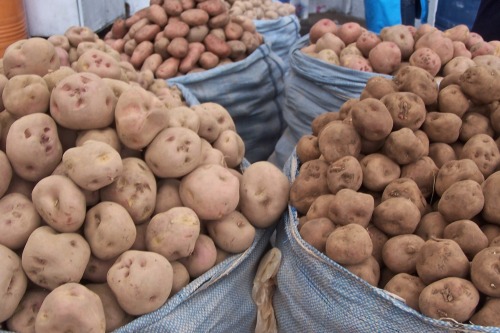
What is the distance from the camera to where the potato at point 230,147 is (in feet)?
5.04

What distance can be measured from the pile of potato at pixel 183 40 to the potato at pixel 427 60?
3.03ft

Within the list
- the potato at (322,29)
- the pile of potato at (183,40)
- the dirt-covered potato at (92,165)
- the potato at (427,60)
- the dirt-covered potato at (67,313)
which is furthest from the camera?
the potato at (322,29)

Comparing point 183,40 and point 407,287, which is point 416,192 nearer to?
point 407,287

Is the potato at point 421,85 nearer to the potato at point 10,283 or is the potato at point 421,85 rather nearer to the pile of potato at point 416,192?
the pile of potato at point 416,192

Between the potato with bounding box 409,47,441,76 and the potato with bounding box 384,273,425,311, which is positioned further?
the potato with bounding box 409,47,441,76

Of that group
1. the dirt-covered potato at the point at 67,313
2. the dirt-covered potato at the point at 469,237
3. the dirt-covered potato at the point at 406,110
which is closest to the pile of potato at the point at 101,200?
the dirt-covered potato at the point at 67,313

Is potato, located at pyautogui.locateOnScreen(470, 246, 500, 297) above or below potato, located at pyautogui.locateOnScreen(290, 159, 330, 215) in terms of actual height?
above

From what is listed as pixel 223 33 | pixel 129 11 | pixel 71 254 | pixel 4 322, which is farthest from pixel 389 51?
pixel 129 11

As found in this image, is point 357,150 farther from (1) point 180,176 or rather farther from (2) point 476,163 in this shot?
(1) point 180,176

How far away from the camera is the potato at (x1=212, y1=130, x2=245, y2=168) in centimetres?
154

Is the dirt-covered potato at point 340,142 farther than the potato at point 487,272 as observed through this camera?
Yes

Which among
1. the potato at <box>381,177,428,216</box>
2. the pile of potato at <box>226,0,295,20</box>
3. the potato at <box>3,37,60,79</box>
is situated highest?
the potato at <box>3,37,60,79</box>

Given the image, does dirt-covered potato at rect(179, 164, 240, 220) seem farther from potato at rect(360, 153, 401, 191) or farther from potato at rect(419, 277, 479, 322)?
potato at rect(419, 277, 479, 322)

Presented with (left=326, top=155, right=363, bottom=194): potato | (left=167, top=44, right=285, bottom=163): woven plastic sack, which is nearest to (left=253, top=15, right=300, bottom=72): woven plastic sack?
(left=167, top=44, right=285, bottom=163): woven plastic sack
